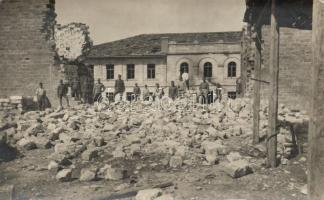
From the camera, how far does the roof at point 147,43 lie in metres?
34.9

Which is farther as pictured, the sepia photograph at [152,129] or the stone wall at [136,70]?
the stone wall at [136,70]

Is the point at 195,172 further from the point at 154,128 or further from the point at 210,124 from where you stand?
the point at 210,124

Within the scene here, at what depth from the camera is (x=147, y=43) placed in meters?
36.3

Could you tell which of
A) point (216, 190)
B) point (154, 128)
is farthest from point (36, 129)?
point (216, 190)

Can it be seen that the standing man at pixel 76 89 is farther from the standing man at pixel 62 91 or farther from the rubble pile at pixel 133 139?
the rubble pile at pixel 133 139

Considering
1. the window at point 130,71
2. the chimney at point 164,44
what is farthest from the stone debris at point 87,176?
the window at point 130,71

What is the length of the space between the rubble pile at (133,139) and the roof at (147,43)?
927 inches

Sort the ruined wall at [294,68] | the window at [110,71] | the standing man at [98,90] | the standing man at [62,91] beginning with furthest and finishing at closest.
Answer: the window at [110,71]
the standing man at [98,90]
the standing man at [62,91]
the ruined wall at [294,68]

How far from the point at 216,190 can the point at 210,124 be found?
4265 millimetres

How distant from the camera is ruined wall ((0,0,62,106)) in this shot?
14.3 meters

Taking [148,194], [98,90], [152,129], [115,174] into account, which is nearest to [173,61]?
[98,90]

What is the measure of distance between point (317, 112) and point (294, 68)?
31.2 ft

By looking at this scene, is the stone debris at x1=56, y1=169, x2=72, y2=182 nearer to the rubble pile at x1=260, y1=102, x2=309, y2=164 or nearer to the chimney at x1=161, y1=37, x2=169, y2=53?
the rubble pile at x1=260, y1=102, x2=309, y2=164

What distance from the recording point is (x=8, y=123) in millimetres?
10336
